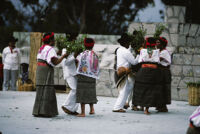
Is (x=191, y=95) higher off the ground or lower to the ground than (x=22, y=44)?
lower

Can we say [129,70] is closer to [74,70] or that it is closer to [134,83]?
[134,83]

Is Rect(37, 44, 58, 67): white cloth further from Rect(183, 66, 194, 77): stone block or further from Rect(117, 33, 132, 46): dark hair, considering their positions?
Rect(183, 66, 194, 77): stone block

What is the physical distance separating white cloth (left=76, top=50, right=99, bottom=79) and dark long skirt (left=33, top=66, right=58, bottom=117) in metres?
0.74

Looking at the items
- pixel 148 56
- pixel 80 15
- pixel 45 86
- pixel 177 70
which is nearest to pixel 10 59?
pixel 177 70

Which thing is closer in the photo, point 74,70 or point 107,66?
point 74,70

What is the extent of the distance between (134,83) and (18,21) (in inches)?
1206

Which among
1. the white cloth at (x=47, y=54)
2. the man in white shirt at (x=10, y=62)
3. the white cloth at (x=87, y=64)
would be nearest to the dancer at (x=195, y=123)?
the white cloth at (x=47, y=54)

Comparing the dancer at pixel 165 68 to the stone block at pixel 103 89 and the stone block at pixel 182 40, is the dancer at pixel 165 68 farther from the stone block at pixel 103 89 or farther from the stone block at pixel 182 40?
the stone block at pixel 182 40

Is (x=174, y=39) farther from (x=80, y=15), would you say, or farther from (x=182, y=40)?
(x=80, y=15)

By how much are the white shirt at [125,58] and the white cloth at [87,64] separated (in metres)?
0.95

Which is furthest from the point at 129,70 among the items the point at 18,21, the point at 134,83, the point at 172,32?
the point at 18,21

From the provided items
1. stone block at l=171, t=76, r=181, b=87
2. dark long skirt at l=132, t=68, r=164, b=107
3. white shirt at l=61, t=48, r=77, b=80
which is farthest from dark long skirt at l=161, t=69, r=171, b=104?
stone block at l=171, t=76, r=181, b=87

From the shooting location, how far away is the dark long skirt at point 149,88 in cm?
971

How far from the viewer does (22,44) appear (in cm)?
2327
